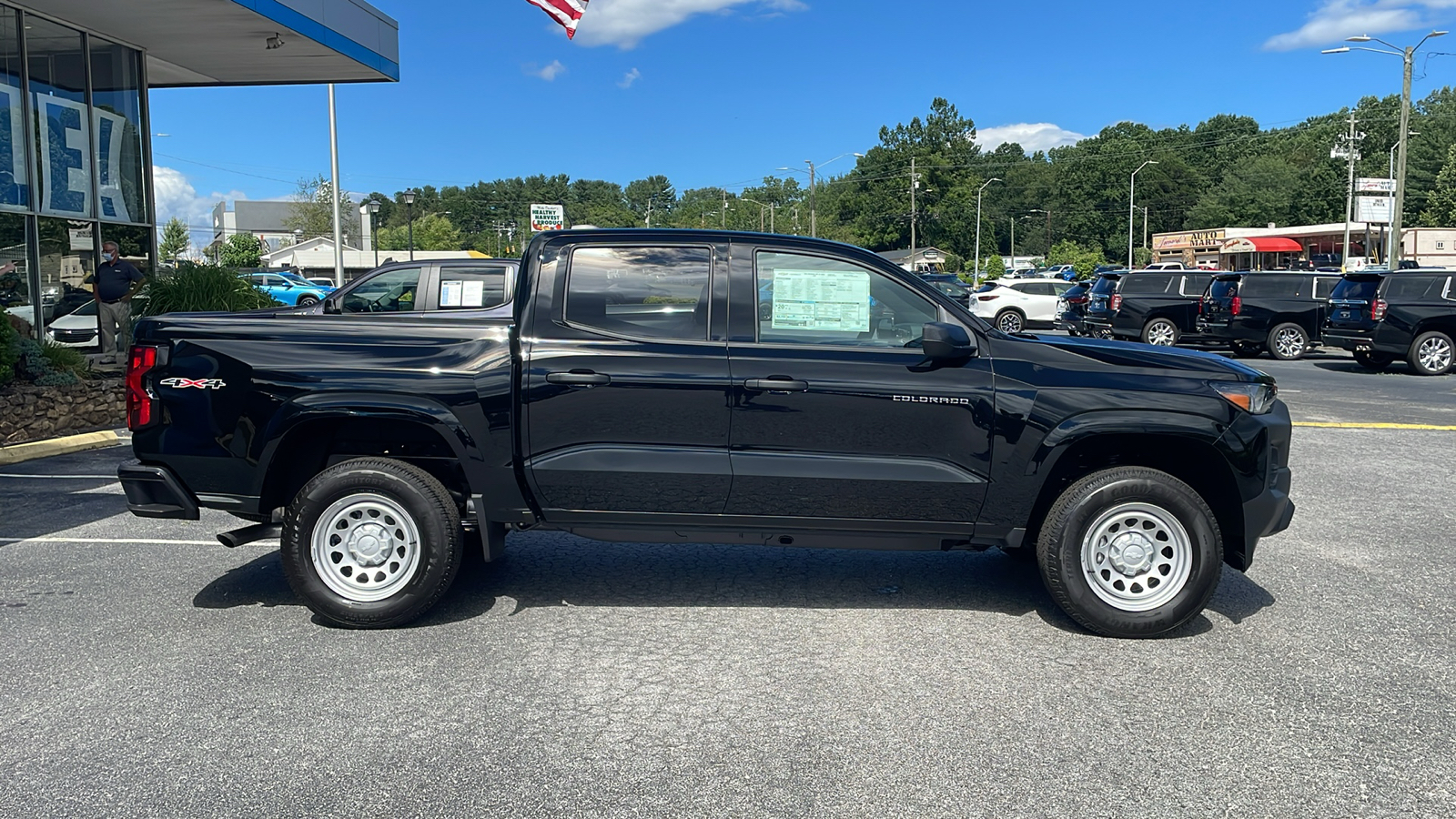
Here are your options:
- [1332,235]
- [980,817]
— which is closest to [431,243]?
[1332,235]

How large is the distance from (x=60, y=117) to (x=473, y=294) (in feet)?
24.9

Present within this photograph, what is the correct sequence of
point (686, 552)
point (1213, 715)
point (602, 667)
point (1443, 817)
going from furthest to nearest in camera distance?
1. point (686, 552)
2. point (602, 667)
3. point (1213, 715)
4. point (1443, 817)

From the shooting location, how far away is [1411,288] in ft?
61.4

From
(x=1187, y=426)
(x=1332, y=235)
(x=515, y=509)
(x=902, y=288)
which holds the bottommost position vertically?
(x=515, y=509)

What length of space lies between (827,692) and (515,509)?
5.87 ft

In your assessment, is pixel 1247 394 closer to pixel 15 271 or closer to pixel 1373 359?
pixel 15 271

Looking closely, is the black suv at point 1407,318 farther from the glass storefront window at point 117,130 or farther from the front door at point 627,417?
the glass storefront window at point 117,130

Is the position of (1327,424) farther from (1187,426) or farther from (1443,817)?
(1443,817)

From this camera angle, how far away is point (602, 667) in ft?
15.8

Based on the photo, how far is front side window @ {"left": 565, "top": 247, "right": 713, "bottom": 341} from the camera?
5.35 metres

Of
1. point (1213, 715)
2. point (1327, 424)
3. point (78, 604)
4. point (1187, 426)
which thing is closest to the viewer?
point (1213, 715)

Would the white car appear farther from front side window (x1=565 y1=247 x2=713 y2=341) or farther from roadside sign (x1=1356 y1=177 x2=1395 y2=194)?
front side window (x1=565 y1=247 x2=713 y2=341)

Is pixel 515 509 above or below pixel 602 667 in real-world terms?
above

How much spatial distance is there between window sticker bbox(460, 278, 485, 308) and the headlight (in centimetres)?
842
